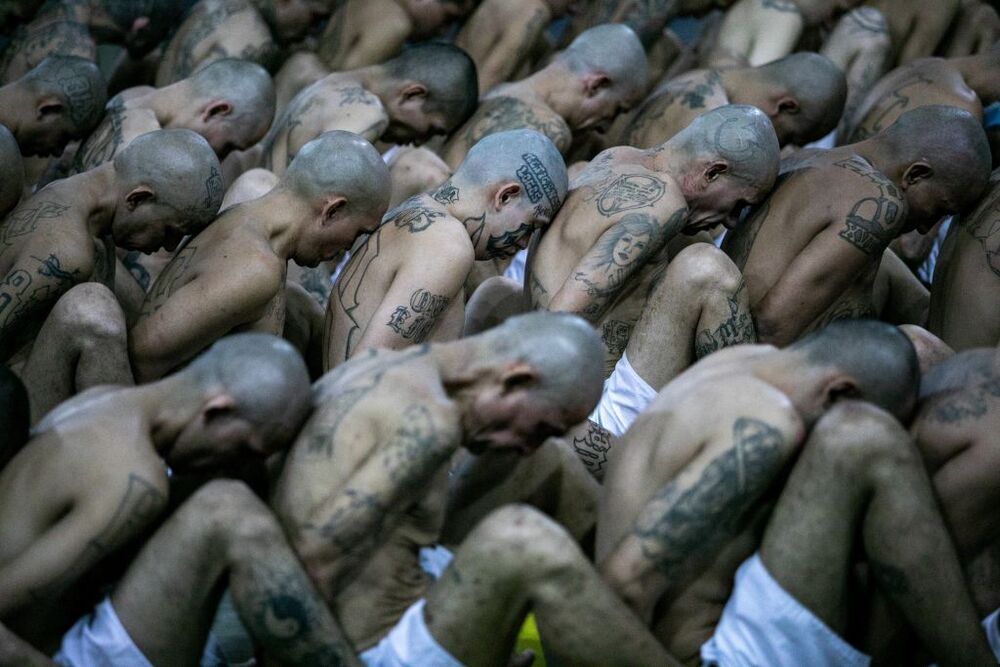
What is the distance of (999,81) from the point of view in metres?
7.31

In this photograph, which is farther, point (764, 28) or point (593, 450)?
point (764, 28)

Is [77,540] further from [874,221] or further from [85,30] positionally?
[85,30]

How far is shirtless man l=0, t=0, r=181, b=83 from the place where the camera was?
767cm

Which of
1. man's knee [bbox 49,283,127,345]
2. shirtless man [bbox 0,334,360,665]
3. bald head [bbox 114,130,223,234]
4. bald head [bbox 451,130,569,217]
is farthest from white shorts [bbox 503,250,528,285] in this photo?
shirtless man [bbox 0,334,360,665]

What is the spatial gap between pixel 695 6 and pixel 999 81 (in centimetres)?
180

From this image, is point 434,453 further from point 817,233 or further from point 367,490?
point 817,233

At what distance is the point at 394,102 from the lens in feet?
23.7

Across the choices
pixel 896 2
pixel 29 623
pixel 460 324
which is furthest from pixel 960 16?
pixel 29 623

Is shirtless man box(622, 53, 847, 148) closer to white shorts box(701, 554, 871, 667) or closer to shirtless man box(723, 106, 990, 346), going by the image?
shirtless man box(723, 106, 990, 346)

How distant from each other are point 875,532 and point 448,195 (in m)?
2.12

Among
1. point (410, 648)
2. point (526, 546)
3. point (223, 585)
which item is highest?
point (526, 546)

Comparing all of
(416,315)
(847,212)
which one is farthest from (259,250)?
(847,212)

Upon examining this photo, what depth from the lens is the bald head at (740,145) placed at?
604 cm

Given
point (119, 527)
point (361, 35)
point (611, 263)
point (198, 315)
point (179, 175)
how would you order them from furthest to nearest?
1. point (361, 35)
2. point (179, 175)
3. point (611, 263)
4. point (198, 315)
5. point (119, 527)
